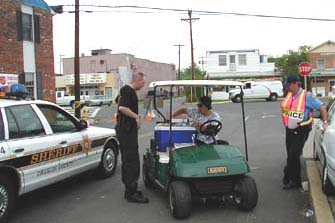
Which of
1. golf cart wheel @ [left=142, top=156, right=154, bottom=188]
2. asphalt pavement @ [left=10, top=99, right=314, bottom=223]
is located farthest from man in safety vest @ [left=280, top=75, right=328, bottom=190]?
golf cart wheel @ [left=142, top=156, right=154, bottom=188]

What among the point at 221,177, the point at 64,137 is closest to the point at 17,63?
the point at 64,137

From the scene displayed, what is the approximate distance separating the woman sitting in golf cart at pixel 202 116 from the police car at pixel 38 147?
167 cm

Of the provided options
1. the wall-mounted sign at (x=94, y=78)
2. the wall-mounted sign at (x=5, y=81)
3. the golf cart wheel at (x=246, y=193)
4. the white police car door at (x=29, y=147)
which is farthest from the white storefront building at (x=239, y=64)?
the golf cart wheel at (x=246, y=193)

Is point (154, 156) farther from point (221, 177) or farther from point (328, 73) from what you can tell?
point (328, 73)

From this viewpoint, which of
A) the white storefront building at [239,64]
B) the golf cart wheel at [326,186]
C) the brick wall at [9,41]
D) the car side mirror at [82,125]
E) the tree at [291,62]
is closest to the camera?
the golf cart wheel at [326,186]

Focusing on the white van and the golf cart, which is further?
the white van

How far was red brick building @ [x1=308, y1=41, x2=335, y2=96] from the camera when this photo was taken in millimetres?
66125

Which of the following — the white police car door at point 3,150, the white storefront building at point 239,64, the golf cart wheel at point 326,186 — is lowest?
the golf cart wheel at point 326,186

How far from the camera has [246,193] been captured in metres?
6.64

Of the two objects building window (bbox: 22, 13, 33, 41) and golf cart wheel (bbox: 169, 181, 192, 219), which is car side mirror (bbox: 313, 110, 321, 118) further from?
building window (bbox: 22, 13, 33, 41)

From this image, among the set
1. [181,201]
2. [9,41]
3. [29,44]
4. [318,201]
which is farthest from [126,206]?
[29,44]

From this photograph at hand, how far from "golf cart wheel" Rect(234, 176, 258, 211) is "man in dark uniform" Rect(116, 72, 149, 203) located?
4.85ft

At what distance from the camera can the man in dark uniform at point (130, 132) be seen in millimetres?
7387

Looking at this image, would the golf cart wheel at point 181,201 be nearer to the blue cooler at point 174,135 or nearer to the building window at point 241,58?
the blue cooler at point 174,135
